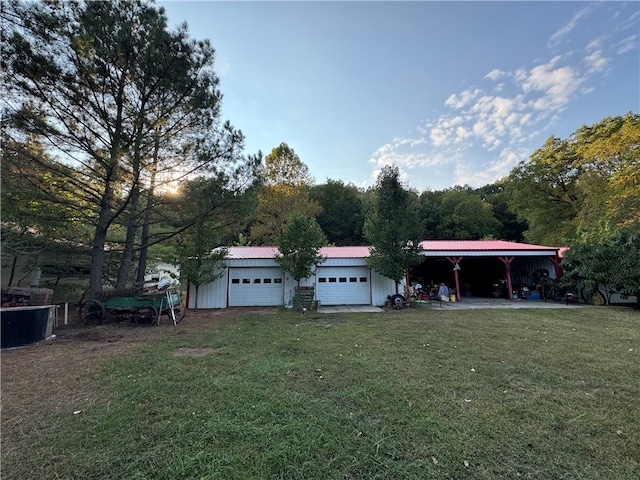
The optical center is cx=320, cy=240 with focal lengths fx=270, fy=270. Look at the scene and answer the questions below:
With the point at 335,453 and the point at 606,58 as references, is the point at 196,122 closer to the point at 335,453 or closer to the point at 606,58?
the point at 335,453

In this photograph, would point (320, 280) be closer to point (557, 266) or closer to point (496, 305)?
point (496, 305)

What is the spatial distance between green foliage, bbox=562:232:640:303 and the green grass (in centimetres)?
685

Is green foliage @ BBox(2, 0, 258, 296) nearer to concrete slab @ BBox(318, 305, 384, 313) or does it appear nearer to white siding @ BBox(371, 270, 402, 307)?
concrete slab @ BBox(318, 305, 384, 313)

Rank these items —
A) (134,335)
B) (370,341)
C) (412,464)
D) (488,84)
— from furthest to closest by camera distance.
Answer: (488,84), (134,335), (370,341), (412,464)

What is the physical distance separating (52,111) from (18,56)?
127 cm

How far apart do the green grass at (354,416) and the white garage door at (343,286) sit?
688cm

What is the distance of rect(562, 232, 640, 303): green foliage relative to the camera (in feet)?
34.3

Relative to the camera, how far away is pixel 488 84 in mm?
10734

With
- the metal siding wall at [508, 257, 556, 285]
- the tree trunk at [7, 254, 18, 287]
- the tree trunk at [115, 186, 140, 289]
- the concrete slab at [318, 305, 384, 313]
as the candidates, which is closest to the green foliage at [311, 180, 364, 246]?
the metal siding wall at [508, 257, 556, 285]

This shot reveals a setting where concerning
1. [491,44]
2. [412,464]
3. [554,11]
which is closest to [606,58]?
[554,11]

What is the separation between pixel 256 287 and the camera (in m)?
12.7

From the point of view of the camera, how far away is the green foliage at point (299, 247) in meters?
11.5

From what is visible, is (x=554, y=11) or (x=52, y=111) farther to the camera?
(x=554, y=11)

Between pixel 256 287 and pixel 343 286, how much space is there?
412 centimetres
